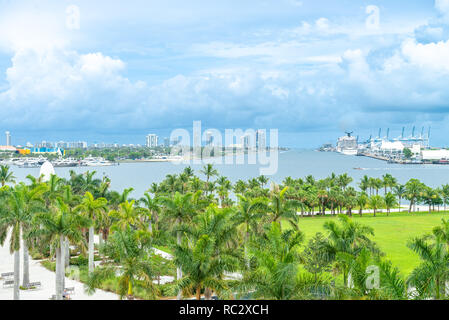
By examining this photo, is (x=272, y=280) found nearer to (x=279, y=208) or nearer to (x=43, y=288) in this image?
(x=279, y=208)

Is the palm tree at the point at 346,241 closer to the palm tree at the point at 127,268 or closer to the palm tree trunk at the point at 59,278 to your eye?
the palm tree at the point at 127,268

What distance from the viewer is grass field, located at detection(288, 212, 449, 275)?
38125 mm

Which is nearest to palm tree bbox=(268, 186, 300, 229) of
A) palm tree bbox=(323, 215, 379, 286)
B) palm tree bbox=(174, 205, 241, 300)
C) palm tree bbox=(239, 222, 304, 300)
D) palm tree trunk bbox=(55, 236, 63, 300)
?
palm tree bbox=(323, 215, 379, 286)

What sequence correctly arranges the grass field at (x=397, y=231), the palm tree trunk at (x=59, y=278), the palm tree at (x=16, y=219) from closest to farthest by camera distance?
the palm tree trunk at (x=59, y=278) < the palm tree at (x=16, y=219) < the grass field at (x=397, y=231)

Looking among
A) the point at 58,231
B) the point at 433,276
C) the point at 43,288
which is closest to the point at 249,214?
the point at 58,231

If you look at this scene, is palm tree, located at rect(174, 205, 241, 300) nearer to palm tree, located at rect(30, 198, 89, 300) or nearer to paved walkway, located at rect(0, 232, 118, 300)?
palm tree, located at rect(30, 198, 89, 300)

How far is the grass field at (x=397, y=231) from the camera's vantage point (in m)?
38.1

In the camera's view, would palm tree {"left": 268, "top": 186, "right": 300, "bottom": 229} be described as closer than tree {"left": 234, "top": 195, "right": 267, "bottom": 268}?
No

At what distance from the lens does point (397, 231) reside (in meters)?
54.2

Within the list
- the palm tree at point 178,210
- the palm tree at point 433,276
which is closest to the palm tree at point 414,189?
the palm tree at point 178,210

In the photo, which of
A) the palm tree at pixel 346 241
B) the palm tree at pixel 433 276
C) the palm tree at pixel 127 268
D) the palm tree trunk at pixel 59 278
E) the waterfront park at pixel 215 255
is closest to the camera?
the waterfront park at pixel 215 255
